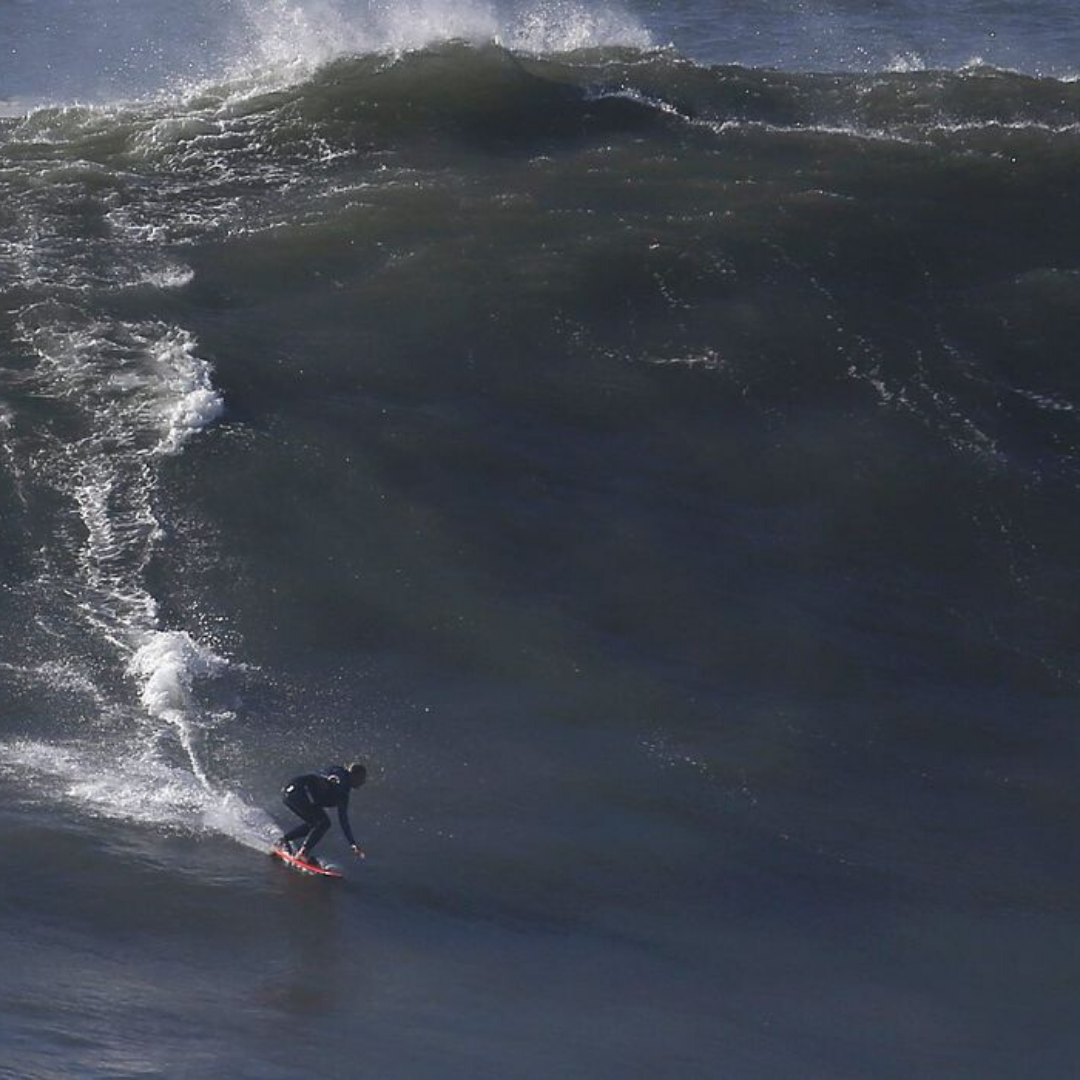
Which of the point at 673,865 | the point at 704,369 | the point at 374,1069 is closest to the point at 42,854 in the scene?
the point at 374,1069

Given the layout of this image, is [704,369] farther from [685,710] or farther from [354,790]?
[354,790]

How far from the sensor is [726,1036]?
50.4 ft

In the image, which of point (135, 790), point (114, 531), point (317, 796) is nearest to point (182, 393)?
point (114, 531)

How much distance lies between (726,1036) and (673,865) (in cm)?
253

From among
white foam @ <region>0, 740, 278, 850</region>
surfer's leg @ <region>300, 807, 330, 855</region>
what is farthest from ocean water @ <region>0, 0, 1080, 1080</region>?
surfer's leg @ <region>300, 807, 330, 855</region>

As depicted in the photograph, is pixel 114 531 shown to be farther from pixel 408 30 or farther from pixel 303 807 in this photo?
pixel 408 30

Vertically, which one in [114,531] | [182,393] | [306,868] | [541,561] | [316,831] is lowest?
[306,868]

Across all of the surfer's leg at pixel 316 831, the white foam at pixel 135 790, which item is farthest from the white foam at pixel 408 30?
the surfer's leg at pixel 316 831

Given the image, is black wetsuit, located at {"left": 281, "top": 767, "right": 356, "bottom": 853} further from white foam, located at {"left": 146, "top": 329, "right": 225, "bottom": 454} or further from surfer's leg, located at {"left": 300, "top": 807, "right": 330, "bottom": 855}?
white foam, located at {"left": 146, "top": 329, "right": 225, "bottom": 454}

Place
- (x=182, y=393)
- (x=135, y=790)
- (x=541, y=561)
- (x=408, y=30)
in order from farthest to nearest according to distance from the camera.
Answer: (x=408, y=30) → (x=182, y=393) → (x=541, y=561) → (x=135, y=790)

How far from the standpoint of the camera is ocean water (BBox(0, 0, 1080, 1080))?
16.0 m

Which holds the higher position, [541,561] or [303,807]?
[541,561]

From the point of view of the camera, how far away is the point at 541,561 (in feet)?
72.1

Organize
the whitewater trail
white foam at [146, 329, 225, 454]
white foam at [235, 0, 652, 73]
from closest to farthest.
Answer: the whitewater trail, white foam at [146, 329, 225, 454], white foam at [235, 0, 652, 73]
